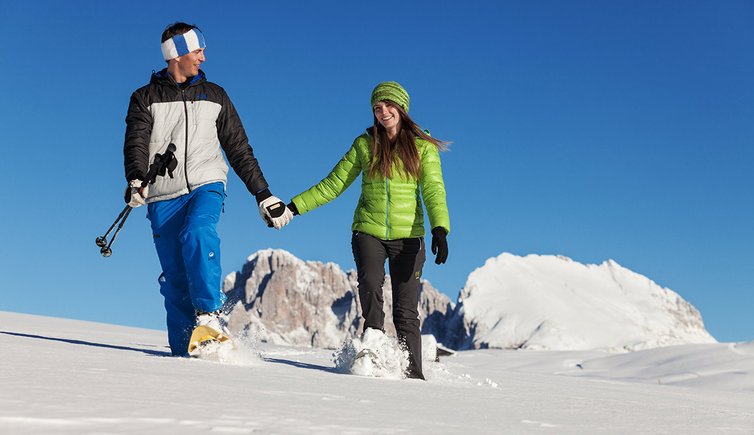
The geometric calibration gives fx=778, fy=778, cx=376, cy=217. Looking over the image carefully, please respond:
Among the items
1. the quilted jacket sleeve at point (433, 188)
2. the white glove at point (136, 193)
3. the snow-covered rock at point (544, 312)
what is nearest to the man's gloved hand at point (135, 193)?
the white glove at point (136, 193)

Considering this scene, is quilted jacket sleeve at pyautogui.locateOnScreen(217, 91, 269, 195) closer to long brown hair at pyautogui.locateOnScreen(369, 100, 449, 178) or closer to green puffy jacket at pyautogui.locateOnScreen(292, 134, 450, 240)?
green puffy jacket at pyautogui.locateOnScreen(292, 134, 450, 240)

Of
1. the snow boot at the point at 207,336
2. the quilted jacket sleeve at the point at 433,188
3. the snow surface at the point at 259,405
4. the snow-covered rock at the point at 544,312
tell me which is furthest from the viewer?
the snow-covered rock at the point at 544,312

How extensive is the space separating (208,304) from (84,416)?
3.23m

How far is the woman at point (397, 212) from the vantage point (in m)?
5.48

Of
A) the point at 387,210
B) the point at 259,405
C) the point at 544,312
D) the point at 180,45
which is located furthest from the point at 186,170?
the point at 544,312

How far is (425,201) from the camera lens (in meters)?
5.70

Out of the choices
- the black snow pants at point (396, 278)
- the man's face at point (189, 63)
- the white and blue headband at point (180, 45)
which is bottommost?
the black snow pants at point (396, 278)

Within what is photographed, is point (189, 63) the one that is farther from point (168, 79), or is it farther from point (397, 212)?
point (397, 212)

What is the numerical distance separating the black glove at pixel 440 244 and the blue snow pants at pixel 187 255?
1.52 metres

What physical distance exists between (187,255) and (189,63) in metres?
1.55

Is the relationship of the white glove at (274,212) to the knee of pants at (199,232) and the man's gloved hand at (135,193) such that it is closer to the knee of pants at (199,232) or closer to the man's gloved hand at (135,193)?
the knee of pants at (199,232)

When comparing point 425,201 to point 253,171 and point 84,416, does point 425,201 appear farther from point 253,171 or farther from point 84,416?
point 84,416

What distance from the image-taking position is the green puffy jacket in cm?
554

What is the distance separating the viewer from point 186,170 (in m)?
5.56
